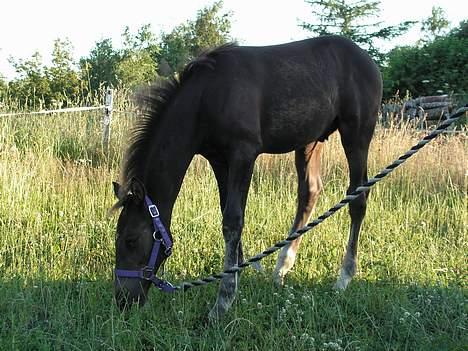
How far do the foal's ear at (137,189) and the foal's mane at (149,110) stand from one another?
19cm

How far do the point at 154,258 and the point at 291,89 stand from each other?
178cm

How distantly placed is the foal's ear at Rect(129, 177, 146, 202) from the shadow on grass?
78 centimetres

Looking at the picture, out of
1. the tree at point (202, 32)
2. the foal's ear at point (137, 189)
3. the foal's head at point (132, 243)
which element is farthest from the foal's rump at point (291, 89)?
the tree at point (202, 32)

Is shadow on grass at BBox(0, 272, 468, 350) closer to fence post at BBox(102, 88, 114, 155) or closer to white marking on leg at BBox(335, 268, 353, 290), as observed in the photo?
white marking on leg at BBox(335, 268, 353, 290)

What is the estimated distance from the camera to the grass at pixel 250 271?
3.28 m

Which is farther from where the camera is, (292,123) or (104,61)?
(104,61)

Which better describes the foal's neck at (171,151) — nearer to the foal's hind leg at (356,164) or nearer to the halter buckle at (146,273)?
the halter buckle at (146,273)

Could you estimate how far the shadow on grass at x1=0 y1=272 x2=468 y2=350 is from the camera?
10.3 feet

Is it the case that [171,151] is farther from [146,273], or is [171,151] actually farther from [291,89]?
[291,89]

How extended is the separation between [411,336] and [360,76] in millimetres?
2444

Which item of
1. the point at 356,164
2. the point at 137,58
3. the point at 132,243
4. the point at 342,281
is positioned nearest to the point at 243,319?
the point at 132,243

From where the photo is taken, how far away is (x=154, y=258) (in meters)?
3.61

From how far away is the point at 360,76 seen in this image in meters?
4.76

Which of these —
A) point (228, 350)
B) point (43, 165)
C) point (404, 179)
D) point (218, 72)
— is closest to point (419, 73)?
point (404, 179)
